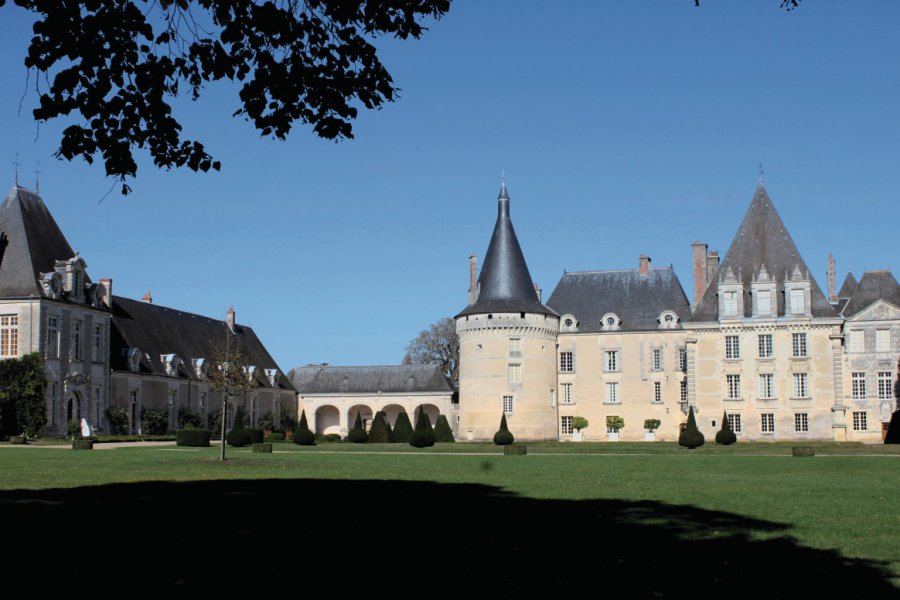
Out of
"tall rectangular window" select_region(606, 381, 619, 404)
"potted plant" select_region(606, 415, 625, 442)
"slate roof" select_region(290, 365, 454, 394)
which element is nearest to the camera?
"potted plant" select_region(606, 415, 625, 442)

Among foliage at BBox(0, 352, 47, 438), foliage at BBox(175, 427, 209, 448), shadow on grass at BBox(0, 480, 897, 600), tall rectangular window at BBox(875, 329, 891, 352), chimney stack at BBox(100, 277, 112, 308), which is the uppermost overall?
chimney stack at BBox(100, 277, 112, 308)

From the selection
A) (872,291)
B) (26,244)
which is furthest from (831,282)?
(26,244)

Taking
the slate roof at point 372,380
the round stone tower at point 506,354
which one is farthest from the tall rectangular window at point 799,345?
the slate roof at point 372,380

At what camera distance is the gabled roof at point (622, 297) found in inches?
2098

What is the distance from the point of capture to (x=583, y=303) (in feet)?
179

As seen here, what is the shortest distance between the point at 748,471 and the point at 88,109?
1608 cm

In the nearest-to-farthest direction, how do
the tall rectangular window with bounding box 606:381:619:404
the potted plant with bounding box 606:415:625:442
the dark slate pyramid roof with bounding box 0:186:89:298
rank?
the dark slate pyramid roof with bounding box 0:186:89:298, the potted plant with bounding box 606:415:625:442, the tall rectangular window with bounding box 606:381:619:404

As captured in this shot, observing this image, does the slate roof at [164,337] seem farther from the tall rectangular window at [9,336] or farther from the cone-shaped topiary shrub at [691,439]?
the cone-shaped topiary shrub at [691,439]

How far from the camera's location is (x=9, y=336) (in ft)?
136

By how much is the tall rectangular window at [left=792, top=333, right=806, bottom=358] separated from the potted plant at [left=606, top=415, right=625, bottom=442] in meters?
9.19

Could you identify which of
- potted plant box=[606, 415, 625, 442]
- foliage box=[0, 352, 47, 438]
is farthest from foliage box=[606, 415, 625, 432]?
foliage box=[0, 352, 47, 438]

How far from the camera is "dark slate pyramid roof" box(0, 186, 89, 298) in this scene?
41625 mm

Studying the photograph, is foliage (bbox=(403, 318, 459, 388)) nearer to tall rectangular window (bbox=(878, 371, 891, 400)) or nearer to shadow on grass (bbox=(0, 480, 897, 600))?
tall rectangular window (bbox=(878, 371, 891, 400))

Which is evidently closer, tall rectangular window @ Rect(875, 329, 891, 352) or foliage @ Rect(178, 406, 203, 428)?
tall rectangular window @ Rect(875, 329, 891, 352)
